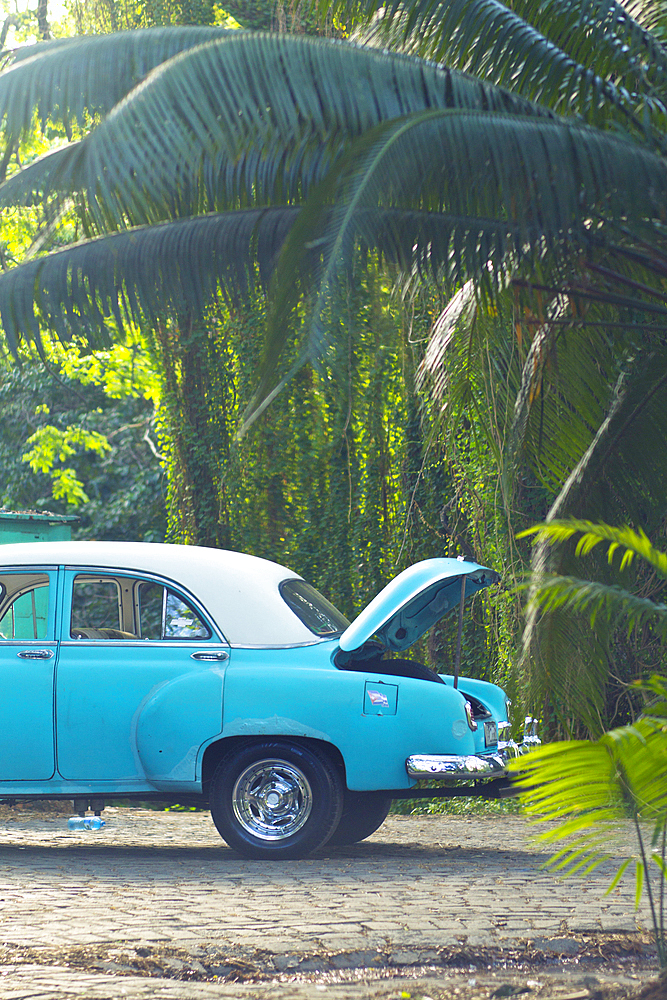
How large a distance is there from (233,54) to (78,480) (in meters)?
19.3

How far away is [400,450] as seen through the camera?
1247cm

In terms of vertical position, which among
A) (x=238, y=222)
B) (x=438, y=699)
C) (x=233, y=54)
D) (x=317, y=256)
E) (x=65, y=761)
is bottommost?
(x=65, y=761)

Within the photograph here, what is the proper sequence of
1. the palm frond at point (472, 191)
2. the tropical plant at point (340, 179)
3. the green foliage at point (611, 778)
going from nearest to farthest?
1. the green foliage at point (611, 778)
2. the palm frond at point (472, 191)
3. the tropical plant at point (340, 179)

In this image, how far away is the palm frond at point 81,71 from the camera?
515 centimetres

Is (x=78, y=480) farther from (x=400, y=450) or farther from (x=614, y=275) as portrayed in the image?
(x=614, y=275)

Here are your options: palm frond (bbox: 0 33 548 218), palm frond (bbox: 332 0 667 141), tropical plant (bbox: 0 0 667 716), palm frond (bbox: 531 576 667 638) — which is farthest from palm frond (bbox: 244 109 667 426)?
palm frond (bbox: 531 576 667 638)

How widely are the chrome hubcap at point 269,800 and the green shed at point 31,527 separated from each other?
5216 mm

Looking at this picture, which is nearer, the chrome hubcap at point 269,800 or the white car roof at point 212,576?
the chrome hubcap at point 269,800

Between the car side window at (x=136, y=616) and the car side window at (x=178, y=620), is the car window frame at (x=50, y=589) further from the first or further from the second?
the car side window at (x=178, y=620)

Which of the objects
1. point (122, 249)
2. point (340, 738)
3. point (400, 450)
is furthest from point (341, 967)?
point (400, 450)

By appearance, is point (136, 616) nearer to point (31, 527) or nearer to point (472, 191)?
point (472, 191)

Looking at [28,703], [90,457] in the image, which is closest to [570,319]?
[28,703]

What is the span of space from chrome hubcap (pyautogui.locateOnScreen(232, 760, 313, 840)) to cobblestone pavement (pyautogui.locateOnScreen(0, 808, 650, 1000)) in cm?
26

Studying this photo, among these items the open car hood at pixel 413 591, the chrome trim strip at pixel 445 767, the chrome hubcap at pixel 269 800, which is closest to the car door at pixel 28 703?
the chrome hubcap at pixel 269 800
